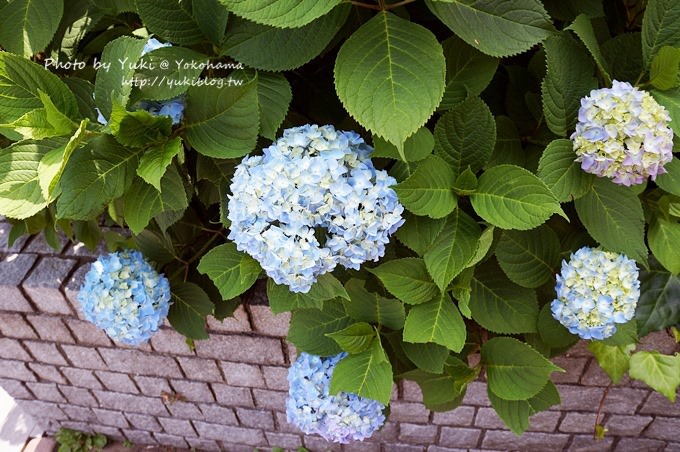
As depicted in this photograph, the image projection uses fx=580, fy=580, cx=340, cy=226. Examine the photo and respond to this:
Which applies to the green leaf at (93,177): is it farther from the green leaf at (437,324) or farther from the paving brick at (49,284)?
the paving brick at (49,284)

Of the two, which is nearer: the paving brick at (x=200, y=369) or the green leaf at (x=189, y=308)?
the green leaf at (x=189, y=308)

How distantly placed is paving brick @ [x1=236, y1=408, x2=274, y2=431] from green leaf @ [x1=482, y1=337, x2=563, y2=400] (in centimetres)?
96

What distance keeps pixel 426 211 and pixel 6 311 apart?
148cm

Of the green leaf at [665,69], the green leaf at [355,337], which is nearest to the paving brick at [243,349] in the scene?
the green leaf at [355,337]

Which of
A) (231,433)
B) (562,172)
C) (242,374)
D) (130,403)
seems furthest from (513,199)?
(130,403)

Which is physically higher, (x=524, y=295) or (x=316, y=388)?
(x=524, y=295)

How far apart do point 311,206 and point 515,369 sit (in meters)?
0.64

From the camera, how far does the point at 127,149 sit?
976 mm

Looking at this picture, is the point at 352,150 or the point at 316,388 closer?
the point at 352,150

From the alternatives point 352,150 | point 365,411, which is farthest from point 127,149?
point 365,411

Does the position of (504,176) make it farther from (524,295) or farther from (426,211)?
(524,295)

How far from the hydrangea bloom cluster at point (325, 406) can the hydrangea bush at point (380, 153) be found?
0.02m

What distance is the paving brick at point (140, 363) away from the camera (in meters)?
1.86

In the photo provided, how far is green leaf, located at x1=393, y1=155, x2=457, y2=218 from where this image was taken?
3.11 feet
